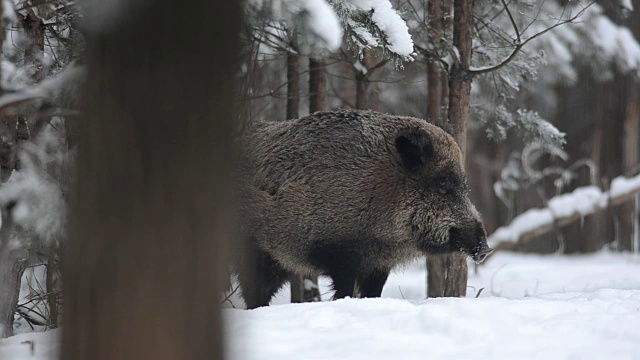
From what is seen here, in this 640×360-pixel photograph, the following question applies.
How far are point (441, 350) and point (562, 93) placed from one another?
18.0 meters

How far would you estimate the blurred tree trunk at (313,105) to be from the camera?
866cm

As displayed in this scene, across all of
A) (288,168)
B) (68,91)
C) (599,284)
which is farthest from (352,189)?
(599,284)

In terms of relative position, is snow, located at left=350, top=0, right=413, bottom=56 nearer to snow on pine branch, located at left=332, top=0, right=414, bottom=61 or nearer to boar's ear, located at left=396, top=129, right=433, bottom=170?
snow on pine branch, located at left=332, top=0, right=414, bottom=61

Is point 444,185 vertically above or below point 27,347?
above

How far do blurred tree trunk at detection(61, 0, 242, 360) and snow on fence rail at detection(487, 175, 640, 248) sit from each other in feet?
31.0

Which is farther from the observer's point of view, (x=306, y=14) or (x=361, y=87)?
(x=361, y=87)

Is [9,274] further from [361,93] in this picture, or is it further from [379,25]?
[361,93]

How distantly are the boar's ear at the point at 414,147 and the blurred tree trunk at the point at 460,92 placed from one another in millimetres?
797

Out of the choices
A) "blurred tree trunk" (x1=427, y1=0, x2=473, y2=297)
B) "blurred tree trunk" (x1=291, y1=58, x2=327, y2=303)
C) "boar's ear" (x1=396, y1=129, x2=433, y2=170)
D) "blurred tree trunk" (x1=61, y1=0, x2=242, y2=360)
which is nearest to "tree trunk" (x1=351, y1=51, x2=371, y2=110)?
"blurred tree trunk" (x1=291, y1=58, x2=327, y2=303)

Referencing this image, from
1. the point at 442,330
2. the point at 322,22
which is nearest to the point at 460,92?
the point at 442,330

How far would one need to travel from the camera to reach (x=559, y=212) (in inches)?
490

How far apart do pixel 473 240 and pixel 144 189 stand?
443cm

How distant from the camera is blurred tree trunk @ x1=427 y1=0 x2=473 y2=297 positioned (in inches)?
283

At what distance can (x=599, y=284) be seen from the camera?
10852mm
